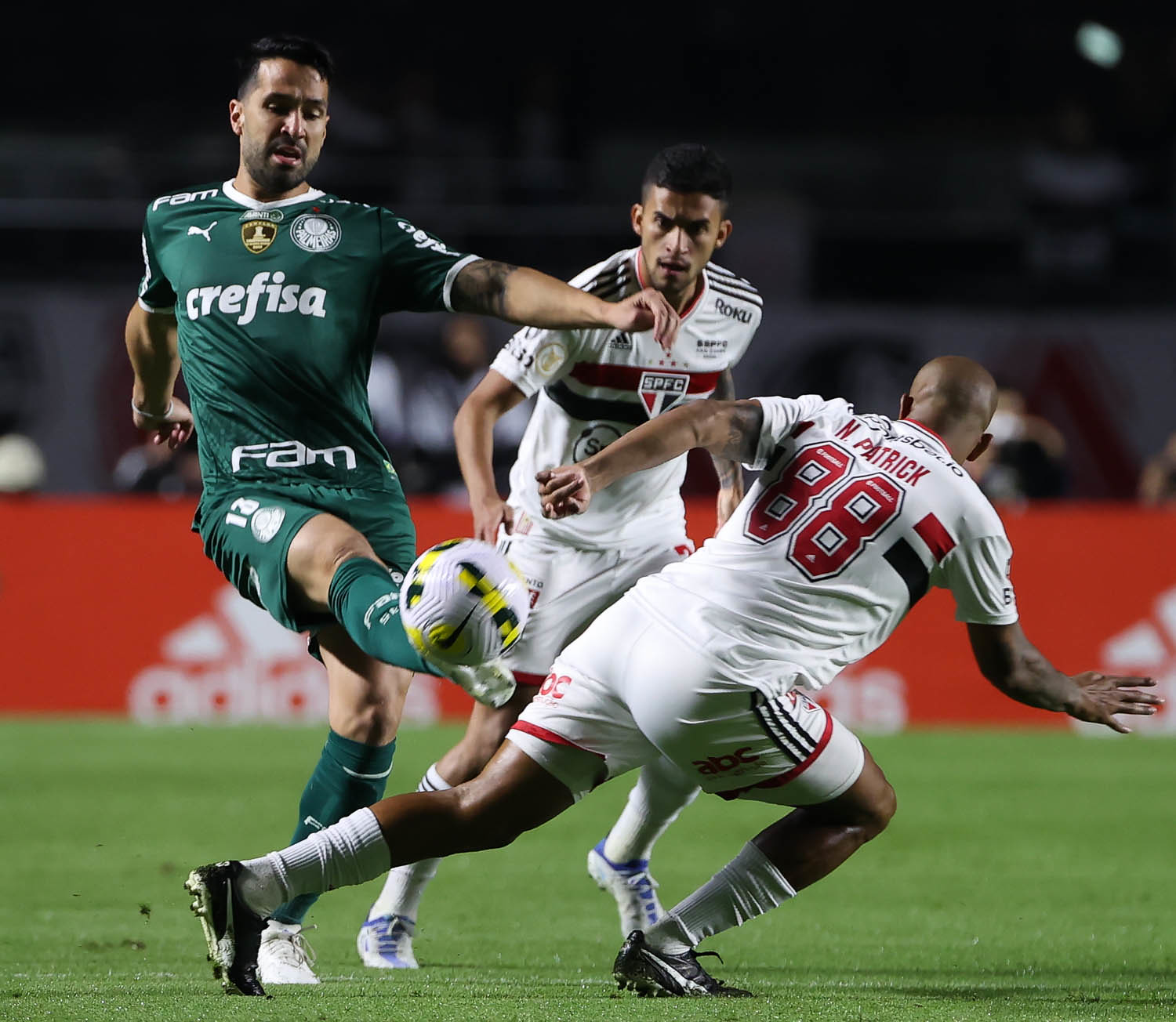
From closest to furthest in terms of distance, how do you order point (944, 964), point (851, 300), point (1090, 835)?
point (944, 964), point (1090, 835), point (851, 300)

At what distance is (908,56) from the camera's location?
20703 millimetres

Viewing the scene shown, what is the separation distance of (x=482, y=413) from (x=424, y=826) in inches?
69.0

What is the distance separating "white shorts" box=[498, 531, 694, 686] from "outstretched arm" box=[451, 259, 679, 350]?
132 cm

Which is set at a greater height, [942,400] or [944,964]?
[942,400]

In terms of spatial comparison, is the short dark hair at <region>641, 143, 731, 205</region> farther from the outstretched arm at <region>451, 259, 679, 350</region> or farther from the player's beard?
the player's beard

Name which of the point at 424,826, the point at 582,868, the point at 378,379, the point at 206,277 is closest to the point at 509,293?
the point at 206,277

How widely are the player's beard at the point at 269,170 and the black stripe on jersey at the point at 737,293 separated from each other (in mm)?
1546

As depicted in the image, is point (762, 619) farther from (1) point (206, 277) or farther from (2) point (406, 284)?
(1) point (206, 277)

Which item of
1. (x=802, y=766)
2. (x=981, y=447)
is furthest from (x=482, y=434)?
(x=802, y=766)

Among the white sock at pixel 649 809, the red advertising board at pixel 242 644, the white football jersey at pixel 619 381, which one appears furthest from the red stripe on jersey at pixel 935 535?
the red advertising board at pixel 242 644

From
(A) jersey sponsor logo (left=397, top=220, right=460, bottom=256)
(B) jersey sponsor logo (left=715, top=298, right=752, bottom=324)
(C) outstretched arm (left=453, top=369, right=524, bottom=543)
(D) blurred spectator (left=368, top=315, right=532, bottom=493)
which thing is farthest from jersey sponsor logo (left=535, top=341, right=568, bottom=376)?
(D) blurred spectator (left=368, top=315, right=532, bottom=493)

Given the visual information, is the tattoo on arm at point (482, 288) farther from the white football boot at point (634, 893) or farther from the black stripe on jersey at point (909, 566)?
the white football boot at point (634, 893)

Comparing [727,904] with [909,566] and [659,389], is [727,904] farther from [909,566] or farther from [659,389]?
[659,389]

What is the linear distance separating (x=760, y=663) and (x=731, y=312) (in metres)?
1.94
